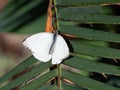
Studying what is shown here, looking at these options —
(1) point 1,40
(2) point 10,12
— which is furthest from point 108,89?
(1) point 1,40

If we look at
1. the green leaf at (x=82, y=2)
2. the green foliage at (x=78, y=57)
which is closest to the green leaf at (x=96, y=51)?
the green foliage at (x=78, y=57)

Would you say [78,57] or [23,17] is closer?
[78,57]

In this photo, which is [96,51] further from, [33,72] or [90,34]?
[33,72]

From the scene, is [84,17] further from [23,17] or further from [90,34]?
[23,17]

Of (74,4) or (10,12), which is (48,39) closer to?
(74,4)

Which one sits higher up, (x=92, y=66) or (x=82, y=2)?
(x=82, y=2)

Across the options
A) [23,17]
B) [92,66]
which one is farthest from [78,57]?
[23,17]

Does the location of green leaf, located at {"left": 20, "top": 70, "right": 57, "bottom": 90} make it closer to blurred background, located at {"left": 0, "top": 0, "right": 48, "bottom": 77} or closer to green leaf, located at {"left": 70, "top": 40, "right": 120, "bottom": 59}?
green leaf, located at {"left": 70, "top": 40, "right": 120, "bottom": 59}

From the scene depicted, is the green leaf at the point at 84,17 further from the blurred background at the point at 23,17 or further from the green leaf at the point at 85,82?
the blurred background at the point at 23,17
